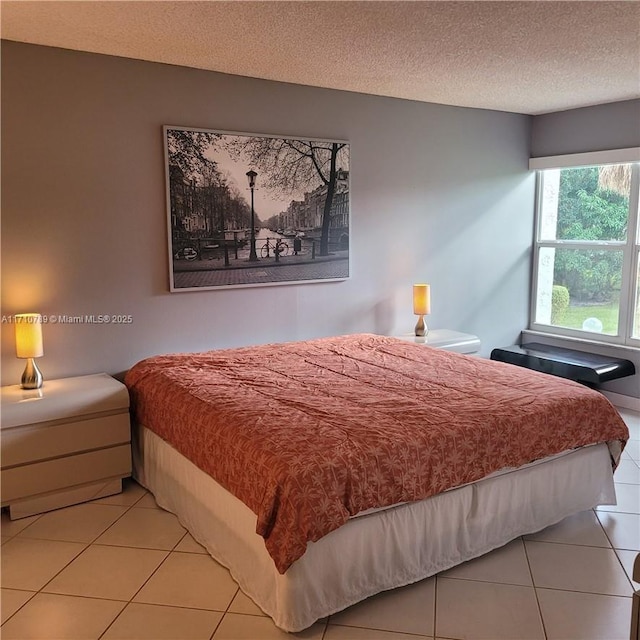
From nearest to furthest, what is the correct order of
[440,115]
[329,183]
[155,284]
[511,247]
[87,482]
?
1. [87,482]
2. [155,284]
3. [329,183]
4. [440,115]
5. [511,247]

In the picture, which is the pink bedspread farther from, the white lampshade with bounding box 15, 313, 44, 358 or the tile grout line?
the white lampshade with bounding box 15, 313, 44, 358

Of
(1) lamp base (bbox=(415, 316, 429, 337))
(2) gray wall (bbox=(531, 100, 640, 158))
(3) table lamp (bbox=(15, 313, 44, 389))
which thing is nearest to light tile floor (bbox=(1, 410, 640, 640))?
(3) table lamp (bbox=(15, 313, 44, 389))

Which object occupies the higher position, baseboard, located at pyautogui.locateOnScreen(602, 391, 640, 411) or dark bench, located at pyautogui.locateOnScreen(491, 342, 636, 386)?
dark bench, located at pyautogui.locateOnScreen(491, 342, 636, 386)

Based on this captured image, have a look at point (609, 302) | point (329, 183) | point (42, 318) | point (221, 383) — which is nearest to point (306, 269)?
point (329, 183)

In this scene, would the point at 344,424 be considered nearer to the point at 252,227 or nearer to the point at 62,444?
the point at 62,444

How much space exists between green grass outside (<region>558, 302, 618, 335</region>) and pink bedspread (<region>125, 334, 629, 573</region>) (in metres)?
1.96

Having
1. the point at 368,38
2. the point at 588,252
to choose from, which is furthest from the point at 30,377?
the point at 588,252

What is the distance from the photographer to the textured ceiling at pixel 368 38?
2.72 metres

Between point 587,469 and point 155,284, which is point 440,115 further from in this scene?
point 587,469

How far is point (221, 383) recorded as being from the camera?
10.3 feet

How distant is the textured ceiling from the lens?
8.93 feet

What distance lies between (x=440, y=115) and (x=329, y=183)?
3.89 ft

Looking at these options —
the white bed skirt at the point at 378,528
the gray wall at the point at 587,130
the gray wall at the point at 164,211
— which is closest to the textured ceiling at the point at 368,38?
the gray wall at the point at 164,211

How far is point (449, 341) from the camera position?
455 centimetres
